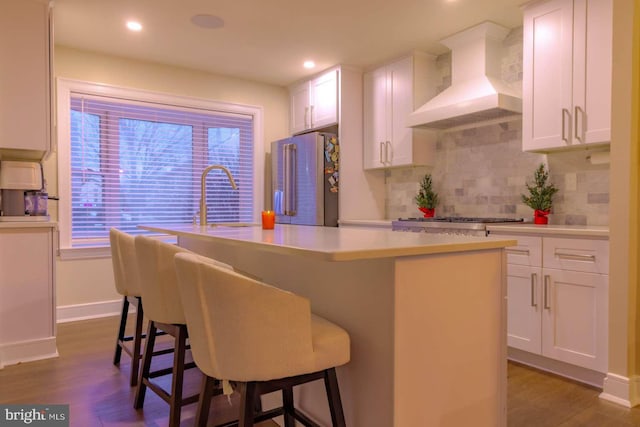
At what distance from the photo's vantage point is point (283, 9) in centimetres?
322

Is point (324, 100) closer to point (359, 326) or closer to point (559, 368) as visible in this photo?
point (559, 368)

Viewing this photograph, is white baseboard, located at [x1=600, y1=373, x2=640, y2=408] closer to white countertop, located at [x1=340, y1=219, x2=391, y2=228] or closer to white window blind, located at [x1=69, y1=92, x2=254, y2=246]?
white countertop, located at [x1=340, y1=219, x2=391, y2=228]

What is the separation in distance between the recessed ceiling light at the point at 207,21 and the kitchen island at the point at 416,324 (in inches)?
90.4

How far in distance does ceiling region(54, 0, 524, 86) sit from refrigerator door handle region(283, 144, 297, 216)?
87cm

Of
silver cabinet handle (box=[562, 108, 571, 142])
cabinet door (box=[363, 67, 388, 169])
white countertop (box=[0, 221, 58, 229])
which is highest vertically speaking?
cabinet door (box=[363, 67, 388, 169])

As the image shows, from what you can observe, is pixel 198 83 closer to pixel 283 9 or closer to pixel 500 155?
Answer: pixel 283 9

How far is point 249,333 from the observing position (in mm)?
1242

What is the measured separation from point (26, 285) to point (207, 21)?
91.0 inches

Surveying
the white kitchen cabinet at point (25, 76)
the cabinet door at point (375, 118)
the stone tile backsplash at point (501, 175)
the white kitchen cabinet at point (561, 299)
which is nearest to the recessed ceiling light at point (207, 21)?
the white kitchen cabinet at point (25, 76)

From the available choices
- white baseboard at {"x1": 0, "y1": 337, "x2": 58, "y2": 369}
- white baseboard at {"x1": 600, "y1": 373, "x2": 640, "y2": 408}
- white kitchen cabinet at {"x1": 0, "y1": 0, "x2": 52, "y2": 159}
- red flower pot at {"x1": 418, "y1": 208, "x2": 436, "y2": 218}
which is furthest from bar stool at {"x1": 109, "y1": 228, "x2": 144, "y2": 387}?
red flower pot at {"x1": 418, "y1": 208, "x2": 436, "y2": 218}

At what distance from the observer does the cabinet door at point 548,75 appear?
287 centimetres

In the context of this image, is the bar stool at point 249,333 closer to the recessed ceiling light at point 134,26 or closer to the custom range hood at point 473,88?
the custom range hood at point 473,88

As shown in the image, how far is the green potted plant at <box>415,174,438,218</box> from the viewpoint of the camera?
4145 mm

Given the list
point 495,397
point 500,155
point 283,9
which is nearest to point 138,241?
point 495,397
